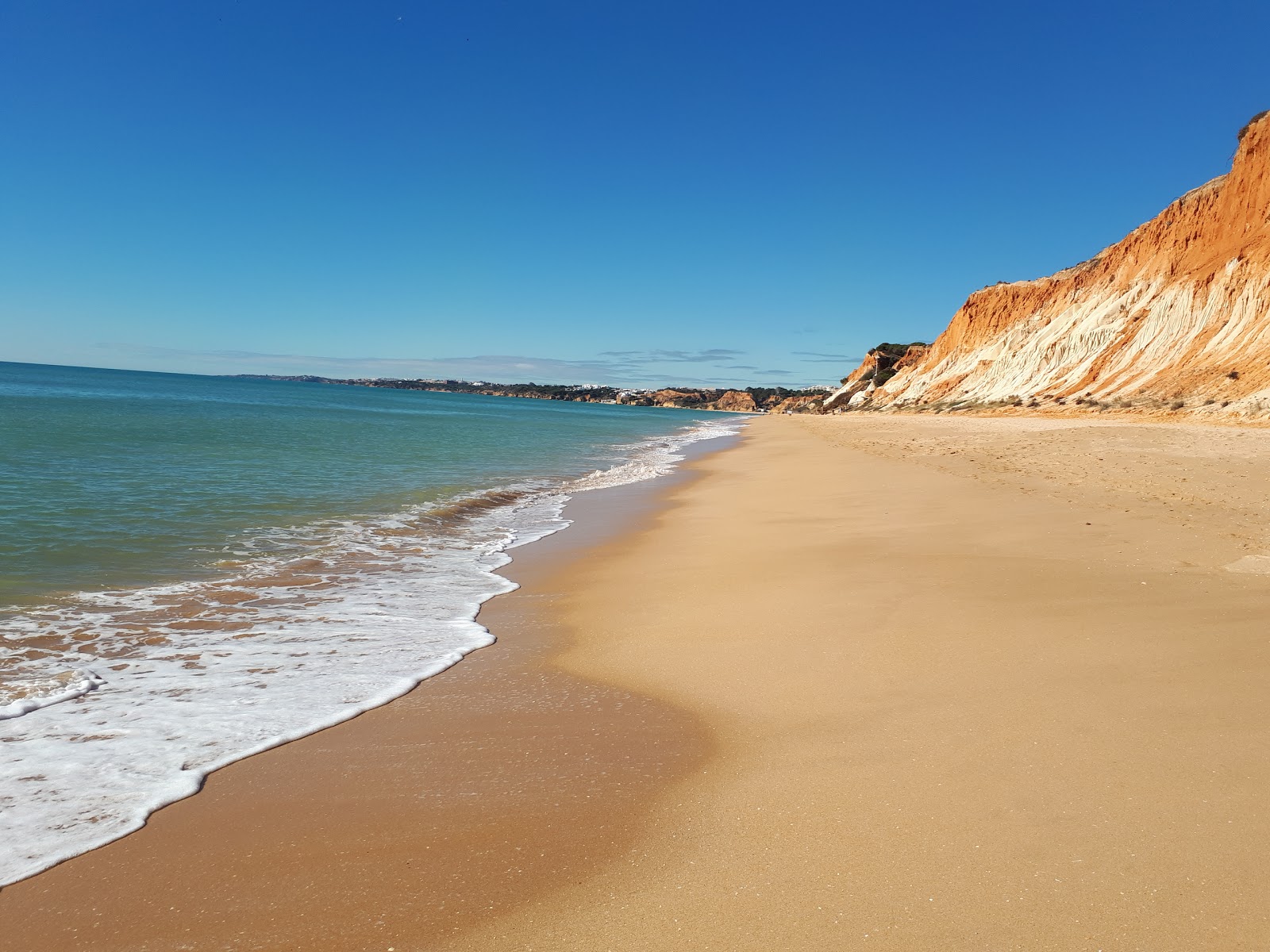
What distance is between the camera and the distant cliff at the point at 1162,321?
28641 millimetres

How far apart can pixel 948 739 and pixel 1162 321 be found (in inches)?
1591

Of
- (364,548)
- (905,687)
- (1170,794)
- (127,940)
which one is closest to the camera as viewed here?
(127,940)

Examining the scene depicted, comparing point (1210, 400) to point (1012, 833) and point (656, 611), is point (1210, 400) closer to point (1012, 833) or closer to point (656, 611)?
point (656, 611)

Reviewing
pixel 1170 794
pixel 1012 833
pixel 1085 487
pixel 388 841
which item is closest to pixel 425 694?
pixel 388 841

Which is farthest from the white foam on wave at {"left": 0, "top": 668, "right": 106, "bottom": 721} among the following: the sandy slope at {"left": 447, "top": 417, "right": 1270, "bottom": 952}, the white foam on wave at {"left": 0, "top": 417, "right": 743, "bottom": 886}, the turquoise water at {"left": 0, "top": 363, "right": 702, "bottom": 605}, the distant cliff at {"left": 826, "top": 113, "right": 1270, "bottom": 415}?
the distant cliff at {"left": 826, "top": 113, "right": 1270, "bottom": 415}

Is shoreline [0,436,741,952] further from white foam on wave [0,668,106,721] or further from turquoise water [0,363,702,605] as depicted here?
turquoise water [0,363,702,605]

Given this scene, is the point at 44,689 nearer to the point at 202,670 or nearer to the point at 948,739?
the point at 202,670

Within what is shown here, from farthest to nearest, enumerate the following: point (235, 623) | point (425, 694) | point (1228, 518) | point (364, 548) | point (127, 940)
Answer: point (364, 548) → point (1228, 518) → point (235, 623) → point (425, 694) → point (127, 940)

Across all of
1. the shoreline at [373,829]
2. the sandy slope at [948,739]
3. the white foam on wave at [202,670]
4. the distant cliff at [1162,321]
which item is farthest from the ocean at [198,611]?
the distant cliff at [1162,321]

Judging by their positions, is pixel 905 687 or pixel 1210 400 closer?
pixel 905 687

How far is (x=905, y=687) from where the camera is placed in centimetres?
409

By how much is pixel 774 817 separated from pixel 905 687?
5.09 ft

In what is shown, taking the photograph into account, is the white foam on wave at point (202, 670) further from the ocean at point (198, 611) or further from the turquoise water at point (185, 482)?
the turquoise water at point (185, 482)

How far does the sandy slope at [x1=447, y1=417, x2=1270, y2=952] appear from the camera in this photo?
7.51 ft
